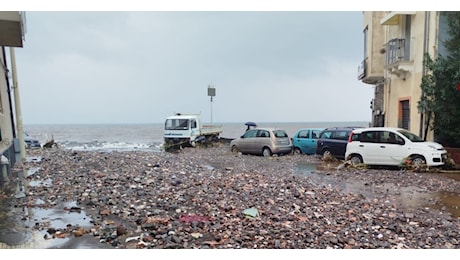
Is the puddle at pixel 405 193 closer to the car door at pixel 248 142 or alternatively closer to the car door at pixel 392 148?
the car door at pixel 392 148

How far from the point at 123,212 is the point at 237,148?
12547mm

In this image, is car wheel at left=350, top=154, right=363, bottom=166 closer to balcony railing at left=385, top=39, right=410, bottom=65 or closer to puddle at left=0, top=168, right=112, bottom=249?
balcony railing at left=385, top=39, right=410, bottom=65

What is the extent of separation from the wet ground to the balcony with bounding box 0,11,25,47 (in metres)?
3.49

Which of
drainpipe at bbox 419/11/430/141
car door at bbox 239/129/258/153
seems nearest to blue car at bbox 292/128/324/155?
car door at bbox 239/129/258/153

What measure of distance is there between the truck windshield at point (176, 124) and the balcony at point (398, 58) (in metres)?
12.9

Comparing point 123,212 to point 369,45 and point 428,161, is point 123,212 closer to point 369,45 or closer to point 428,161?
point 428,161

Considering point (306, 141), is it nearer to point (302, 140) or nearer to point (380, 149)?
point (302, 140)

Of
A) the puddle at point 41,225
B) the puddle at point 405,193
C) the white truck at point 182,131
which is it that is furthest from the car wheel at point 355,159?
the white truck at point 182,131

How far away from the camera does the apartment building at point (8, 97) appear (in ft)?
22.4

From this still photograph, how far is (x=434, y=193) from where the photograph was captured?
8359 millimetres

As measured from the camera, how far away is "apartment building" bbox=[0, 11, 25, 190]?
22.4 feet

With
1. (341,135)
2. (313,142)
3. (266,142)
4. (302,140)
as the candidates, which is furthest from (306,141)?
(341,135)

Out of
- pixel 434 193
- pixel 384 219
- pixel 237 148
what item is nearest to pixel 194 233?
pixel 384 219

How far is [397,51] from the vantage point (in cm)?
1553
